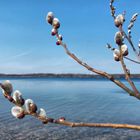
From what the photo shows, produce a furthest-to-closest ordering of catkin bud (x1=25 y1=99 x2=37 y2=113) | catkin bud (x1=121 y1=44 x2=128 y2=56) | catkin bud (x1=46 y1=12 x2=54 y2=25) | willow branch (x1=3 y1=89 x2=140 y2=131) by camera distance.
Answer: catkin bud (x1=46 y1=12 x2=54 y2=25) → catkin bud (x1=121 y1=44 x2=128 y2=56) → catkin bud (x1=25 y1=99 x2=37 y2=113) → willow branch (x1=3 y1=89 x2=140 y2=131)

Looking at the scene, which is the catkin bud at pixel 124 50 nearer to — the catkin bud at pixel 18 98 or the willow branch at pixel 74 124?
the willow branch at pixel 74 124

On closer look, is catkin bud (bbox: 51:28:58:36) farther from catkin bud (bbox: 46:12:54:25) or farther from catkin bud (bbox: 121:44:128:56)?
catkin bud (bbox: 121:44:128:56)

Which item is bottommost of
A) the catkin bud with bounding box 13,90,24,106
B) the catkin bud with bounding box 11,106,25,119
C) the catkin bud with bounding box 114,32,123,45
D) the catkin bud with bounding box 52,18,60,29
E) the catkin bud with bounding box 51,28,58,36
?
the catkin bud with bounding box 11,106,25,119

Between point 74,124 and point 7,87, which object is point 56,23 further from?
point 74,124

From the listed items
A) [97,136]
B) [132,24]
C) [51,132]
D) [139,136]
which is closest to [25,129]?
[51,132]

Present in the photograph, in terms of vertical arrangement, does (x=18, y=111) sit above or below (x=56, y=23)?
below

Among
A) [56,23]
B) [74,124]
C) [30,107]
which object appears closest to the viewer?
[74,124]

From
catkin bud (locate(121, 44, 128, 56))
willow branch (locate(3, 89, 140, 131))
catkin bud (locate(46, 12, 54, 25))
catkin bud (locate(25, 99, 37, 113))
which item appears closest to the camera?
willow branch (locate(3, 89, 140, 131))

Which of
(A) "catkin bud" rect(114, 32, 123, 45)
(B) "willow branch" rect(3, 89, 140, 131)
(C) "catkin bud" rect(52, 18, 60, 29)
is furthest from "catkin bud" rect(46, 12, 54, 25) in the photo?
(B) "willow branch" rect(3, 89, 140, 131)

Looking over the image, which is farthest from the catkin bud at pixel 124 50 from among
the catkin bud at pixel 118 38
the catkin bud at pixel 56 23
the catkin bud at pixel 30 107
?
the catkin bud at pixel 30 107

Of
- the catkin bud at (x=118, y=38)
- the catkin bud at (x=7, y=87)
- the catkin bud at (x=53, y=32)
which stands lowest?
the catkin bud at (x=7, y=87)

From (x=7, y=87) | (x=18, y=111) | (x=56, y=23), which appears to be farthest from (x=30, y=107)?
(x=56, y=23)

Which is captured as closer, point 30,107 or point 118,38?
point 30,107

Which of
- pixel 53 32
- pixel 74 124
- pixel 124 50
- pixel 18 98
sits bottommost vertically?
pixel 74 124
